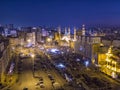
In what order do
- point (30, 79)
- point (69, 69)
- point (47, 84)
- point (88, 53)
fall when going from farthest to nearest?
point (88, 53), point (69, 69), point (30, 79), point (47, 84)

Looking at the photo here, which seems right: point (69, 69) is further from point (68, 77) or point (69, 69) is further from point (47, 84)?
point (47, 84)

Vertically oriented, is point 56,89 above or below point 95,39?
below

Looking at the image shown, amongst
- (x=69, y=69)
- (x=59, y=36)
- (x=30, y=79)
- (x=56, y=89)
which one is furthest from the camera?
(x=59, y=36)

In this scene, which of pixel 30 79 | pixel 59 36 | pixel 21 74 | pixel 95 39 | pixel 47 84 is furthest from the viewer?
pixel 59 36

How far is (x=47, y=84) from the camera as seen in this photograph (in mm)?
10406

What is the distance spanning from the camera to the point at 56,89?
9430 mm

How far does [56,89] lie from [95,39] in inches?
424

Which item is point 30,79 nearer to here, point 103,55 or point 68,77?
point 68,77

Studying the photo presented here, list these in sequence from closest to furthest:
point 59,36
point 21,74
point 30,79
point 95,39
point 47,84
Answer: point 47,84 → point 30,79 → point 21,74 → point 95,39 → point 59,36

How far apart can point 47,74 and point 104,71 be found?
2703mm

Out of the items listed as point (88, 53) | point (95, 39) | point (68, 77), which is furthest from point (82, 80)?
point (95, 39)

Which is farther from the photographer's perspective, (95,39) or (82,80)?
(95,39)

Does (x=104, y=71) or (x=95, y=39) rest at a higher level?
(x=95, y=39)

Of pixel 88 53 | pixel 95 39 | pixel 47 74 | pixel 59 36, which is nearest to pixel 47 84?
pixel 47 74
